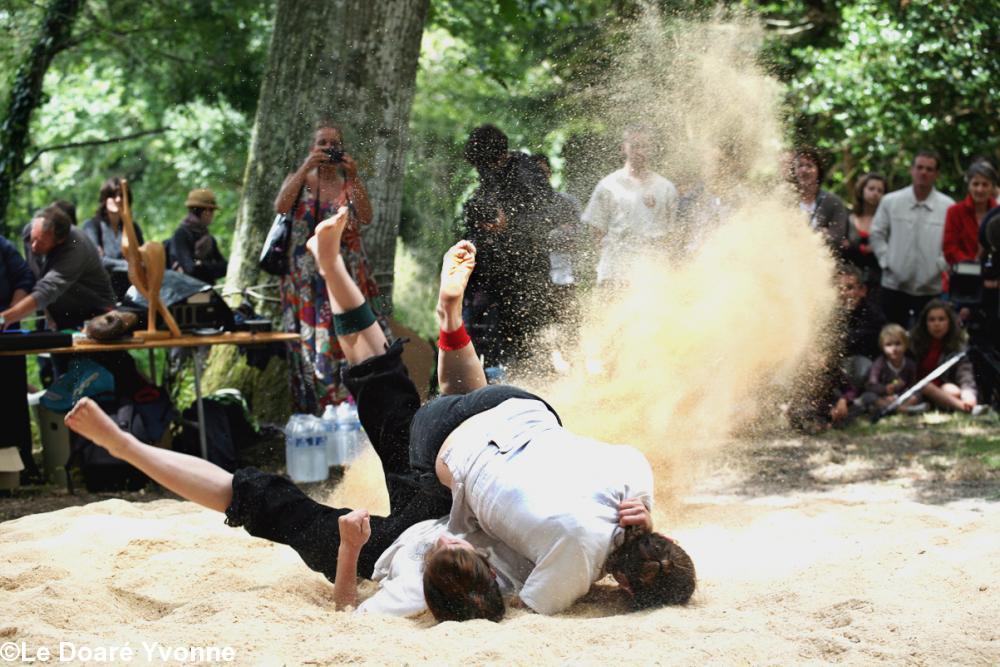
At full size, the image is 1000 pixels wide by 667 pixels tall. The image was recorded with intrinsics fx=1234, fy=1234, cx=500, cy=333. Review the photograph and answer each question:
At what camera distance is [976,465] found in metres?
6.44

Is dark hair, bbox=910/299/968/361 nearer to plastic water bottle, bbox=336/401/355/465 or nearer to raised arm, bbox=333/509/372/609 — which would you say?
plastic water bottle, bbox=336/401/355/465

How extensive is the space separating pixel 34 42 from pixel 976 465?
325 inches

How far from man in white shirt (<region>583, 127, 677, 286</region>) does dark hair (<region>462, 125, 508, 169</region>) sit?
2.27ft

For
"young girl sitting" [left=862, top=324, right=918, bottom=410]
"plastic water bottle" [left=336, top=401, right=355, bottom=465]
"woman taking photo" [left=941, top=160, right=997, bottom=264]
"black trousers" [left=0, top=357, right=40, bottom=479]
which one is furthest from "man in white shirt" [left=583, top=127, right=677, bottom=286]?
"black trousers" [left=0, top=357, right=40, bottom=479]

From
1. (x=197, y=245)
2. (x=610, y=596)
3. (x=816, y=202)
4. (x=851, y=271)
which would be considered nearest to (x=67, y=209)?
(x=197, y=245)

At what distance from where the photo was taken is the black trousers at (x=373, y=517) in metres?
4.12

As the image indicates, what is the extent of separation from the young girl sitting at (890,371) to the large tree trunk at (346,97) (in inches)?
128

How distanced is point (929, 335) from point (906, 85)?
10.0ft

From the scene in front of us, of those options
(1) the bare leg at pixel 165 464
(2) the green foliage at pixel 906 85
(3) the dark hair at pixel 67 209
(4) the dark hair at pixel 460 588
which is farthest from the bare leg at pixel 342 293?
(2) the green foliage at pixel 906 85

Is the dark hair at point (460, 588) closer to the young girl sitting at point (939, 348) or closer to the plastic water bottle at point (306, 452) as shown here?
the plastic water bottle at point (306, 452)

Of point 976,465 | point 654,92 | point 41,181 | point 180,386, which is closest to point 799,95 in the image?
point 654,92

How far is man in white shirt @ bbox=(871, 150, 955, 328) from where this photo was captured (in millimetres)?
8680

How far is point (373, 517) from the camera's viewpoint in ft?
14.4

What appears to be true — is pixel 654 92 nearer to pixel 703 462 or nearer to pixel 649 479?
pixel 703 462
